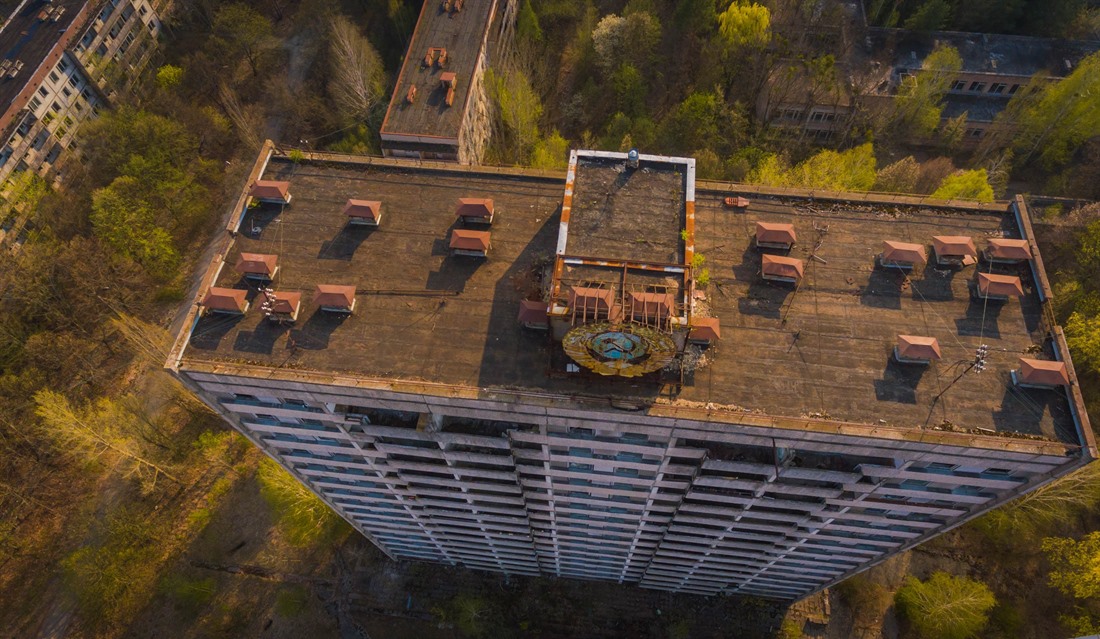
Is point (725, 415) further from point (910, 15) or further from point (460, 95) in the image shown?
point (910, 15)

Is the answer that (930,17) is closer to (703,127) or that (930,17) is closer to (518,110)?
(703,127)

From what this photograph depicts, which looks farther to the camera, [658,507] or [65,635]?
[65,635]

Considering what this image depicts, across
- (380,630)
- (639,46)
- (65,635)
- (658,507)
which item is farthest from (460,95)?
(65,635)

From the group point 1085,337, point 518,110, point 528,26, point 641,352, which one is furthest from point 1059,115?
point 641,352

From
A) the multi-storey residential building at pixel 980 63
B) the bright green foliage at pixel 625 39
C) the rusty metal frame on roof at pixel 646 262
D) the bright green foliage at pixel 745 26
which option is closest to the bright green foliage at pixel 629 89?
the bright green foliage at pixel 625 39

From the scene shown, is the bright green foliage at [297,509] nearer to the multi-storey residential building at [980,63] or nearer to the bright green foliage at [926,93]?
the bright green foliage at [926,93]

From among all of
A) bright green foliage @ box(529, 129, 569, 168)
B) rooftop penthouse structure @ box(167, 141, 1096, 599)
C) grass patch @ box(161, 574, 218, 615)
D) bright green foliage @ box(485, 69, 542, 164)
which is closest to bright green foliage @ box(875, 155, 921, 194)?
rooftop penthouse structure @ box(167, 141, 1096, 599)

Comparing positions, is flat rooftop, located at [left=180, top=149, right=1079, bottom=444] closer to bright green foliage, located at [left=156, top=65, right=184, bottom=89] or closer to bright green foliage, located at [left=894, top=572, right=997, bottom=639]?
bright green foliage, located at [left=894, top=572, right=997, bottom=639]
